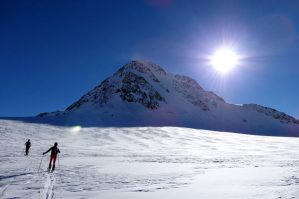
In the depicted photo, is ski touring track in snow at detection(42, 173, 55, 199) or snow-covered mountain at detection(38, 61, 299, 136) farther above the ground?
snow-covered mountain at detection(38, 61, 299, 136)

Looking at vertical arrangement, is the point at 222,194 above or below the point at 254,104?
below

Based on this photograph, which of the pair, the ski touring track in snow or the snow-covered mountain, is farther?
the snow-covered mountain

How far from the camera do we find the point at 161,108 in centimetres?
12612

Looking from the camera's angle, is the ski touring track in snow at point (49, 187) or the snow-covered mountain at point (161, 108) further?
the snow-covered mountain at point (161, 108)

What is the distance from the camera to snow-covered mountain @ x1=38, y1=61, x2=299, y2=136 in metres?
98.9

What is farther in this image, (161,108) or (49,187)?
(161,108)

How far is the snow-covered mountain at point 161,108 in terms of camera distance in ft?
325

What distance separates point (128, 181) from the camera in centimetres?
1370

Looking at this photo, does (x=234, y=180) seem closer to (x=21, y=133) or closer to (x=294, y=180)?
(x=294, y=180)

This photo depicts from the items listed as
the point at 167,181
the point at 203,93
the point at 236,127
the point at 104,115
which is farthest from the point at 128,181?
the point at 203,93

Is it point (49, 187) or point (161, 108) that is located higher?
point (161, 108)

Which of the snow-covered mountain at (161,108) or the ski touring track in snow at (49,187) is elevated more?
the snow-covered mountain at (161,108)

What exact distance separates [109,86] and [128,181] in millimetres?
130856

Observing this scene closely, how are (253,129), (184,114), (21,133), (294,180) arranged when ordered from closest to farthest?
(294,180)
(21,133)
(184,114)
(253,129)
